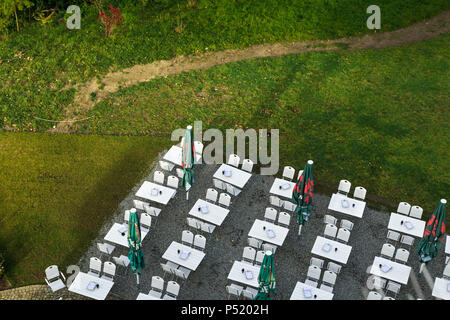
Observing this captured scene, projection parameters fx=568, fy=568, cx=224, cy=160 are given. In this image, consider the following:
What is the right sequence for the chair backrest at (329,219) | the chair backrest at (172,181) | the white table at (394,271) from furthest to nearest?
the chair backrest at (172,181), the chair backrest at (329,219), the white table at (394,271)

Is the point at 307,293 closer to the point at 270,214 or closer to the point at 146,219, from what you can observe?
the point at 270,214

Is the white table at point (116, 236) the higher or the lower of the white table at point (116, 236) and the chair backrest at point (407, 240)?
the higher

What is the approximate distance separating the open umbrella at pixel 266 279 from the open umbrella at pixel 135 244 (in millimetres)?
4058

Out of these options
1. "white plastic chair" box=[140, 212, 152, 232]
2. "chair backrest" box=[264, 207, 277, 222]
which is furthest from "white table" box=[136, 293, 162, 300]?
"chair backrest" box=[264, 207, 277, 222]

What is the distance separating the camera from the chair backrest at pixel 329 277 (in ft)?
62.7

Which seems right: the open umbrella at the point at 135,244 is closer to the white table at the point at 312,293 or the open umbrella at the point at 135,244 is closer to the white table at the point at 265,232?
the white table at the point at 265,232

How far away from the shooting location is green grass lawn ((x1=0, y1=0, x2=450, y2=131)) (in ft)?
91.7

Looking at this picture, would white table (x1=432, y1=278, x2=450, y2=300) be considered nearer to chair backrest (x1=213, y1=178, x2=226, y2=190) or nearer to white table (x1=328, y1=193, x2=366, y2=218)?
white table (x1=328, y1=193, x2=366, y2=218)

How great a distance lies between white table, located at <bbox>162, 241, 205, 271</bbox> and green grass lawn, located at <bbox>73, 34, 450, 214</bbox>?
6887 millimetres

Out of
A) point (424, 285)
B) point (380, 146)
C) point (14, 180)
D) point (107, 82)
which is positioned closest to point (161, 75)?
point (107, 82)

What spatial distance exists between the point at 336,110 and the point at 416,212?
7383 millimetres

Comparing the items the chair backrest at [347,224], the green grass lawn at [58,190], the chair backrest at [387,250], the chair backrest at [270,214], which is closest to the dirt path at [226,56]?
the green grass lawn at [58,190]

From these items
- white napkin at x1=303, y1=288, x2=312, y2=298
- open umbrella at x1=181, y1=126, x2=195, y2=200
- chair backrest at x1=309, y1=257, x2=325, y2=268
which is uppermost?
open umbrella at x1=181, y1=126, x2=195, y2=200

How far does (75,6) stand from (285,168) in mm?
17667
